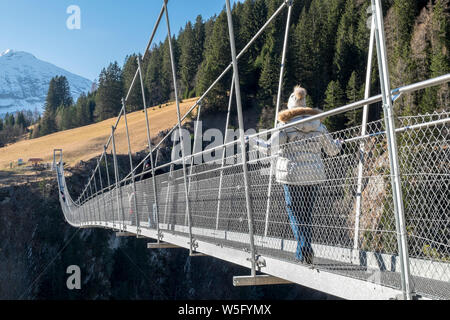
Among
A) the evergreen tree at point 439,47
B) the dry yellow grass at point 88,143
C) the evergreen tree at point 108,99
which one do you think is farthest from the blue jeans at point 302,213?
the evergreen tree at point 108,99

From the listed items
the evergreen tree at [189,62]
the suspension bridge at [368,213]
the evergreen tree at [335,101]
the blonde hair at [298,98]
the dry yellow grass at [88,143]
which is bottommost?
the suspension bridge at [368,213]

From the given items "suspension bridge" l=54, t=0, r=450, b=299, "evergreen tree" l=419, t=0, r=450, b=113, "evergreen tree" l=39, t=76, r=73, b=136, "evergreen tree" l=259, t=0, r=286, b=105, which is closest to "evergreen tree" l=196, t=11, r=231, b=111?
"evergreen tree" l=259, t=0, r=286, b=105

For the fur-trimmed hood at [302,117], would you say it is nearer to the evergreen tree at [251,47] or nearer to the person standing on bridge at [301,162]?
the person standing on bridge at [301,162]

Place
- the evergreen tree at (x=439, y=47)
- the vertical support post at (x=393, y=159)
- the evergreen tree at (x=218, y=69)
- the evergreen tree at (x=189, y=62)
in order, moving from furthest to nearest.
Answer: the evergreen tree at (x=189, y=62) < the evergreen tree at (x=218, y=69) < the evergreen tree at (x=439, y=47) < the vertical support post at (x=393, y=159)

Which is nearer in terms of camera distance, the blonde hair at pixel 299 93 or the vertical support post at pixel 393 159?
the vertical support post at pixel 393 159

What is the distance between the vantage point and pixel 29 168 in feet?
115

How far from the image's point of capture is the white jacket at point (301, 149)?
2.53 m

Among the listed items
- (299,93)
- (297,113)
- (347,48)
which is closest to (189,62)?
(347,48)

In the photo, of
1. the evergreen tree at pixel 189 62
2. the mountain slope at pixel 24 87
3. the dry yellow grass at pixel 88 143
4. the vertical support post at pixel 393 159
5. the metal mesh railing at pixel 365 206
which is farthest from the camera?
the mountain slope at pixel 24 87

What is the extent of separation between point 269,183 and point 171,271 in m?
25.2

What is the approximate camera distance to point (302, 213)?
8.84 feet

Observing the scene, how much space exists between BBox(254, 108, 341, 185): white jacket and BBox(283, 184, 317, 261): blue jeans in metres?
0.08

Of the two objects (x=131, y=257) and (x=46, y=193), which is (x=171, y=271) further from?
(x=46, y=193)

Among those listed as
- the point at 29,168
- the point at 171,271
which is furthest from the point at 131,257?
the point at 29,168
